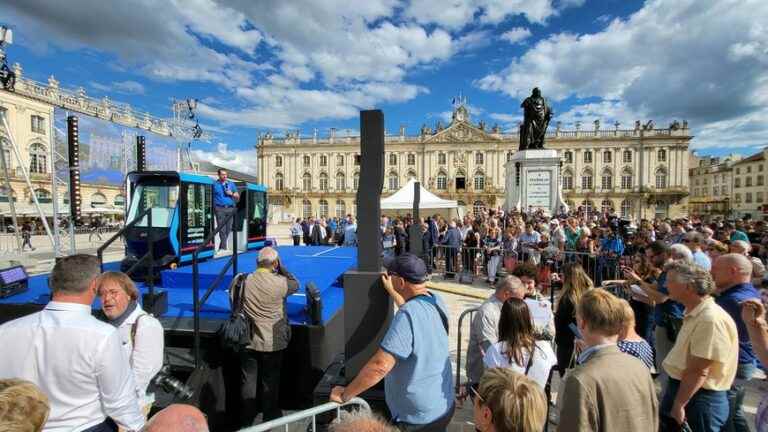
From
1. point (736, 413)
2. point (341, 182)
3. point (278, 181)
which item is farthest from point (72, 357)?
point (278, 181)

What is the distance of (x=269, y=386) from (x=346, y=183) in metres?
64.6

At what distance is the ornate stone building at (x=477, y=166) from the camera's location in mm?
57781

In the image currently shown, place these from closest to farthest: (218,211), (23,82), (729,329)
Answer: (729,329), (218,211), (23,82)

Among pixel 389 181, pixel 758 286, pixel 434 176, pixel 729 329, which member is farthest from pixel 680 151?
pixel 729 329

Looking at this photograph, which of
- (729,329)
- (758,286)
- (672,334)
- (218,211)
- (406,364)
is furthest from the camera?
(218,211)

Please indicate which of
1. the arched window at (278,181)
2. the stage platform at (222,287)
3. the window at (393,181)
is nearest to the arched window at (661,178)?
the window at (393,181)

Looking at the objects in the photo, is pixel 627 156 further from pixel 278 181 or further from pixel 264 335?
pixel 264 335

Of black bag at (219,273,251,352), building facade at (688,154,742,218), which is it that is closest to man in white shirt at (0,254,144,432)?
black bag at (219,273,251,352)

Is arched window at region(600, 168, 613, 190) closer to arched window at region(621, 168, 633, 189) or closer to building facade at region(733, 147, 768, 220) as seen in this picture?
arched window at region(621, 168, 633, 189)

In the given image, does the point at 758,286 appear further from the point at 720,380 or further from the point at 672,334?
the point at 720,380

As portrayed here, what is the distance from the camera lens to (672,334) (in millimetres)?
3307

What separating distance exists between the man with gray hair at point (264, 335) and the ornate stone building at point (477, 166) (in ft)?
195

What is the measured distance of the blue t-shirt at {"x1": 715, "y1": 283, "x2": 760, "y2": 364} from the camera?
269 cm

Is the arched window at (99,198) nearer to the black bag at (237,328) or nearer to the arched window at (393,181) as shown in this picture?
the arched window at (393,181)
